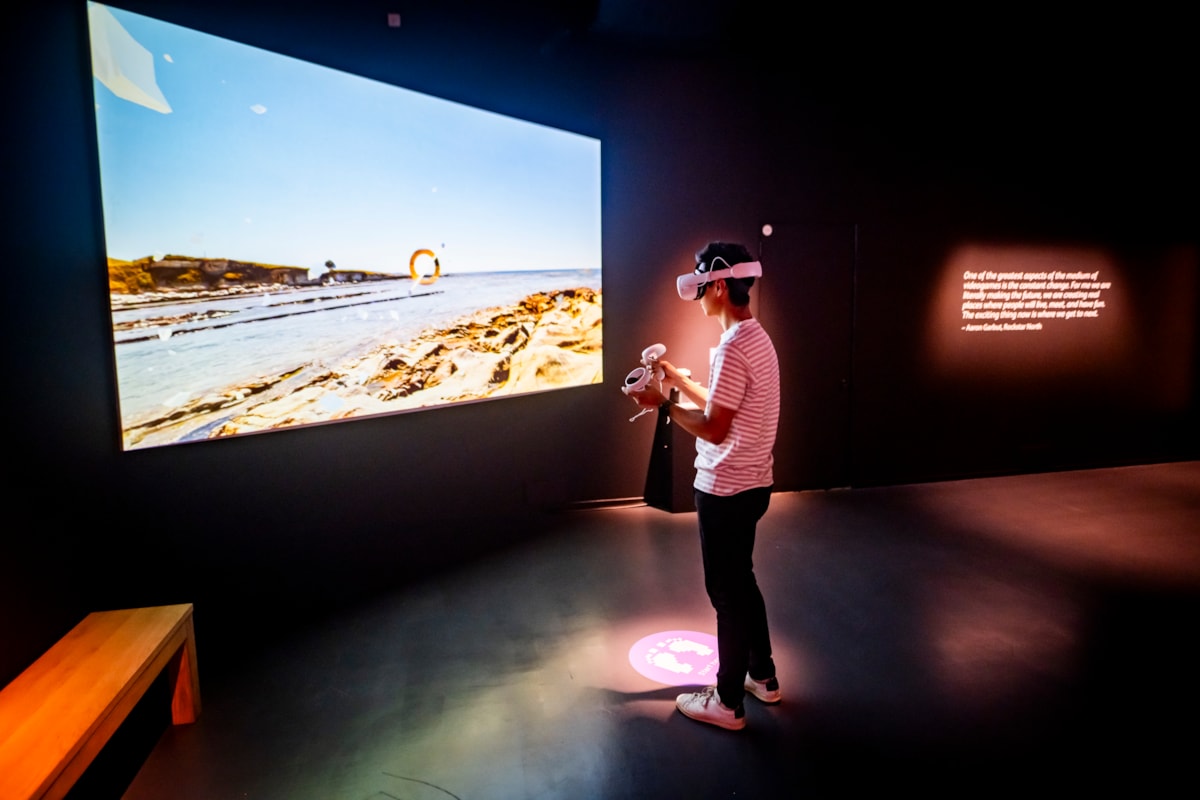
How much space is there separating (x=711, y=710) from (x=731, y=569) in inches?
21.7

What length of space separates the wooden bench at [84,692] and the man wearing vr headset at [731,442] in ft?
5.96

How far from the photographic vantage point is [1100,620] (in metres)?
3.13

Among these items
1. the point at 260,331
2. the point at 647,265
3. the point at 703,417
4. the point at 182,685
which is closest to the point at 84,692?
the point at 182,685

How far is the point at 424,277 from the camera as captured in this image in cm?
357

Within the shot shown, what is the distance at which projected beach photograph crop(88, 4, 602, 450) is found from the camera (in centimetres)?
251

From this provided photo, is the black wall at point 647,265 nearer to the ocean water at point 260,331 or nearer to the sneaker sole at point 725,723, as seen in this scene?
the ocean water at point 260,331

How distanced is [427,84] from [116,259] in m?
1.97

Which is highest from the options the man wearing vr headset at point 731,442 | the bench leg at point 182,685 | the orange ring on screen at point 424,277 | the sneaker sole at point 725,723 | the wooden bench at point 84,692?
the orange ring on screen at point 424,277

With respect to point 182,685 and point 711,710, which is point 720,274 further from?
point 182,685

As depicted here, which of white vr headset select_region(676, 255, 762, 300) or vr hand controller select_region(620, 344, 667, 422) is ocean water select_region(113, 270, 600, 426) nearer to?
vr hand controller select_region(620, 344, 667, 422)

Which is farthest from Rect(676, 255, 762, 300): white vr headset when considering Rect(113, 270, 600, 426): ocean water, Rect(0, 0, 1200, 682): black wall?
Rect(0, 0, 1200, 682): black wall

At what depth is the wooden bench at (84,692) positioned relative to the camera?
5.41 feet

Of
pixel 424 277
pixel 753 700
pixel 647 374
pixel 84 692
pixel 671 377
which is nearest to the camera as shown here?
pixel 84 692

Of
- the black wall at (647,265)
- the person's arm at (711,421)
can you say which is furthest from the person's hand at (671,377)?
the black wall at (647,265)
